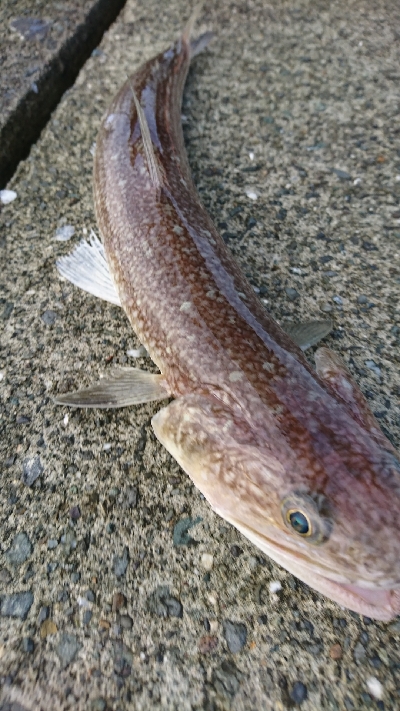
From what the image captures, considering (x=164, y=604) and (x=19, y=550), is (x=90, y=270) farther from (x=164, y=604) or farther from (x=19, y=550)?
(x=164, y=604)

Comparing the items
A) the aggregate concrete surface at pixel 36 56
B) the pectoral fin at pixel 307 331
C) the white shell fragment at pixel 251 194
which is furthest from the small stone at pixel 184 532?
the aggregate concrete surface at pixel 36 56

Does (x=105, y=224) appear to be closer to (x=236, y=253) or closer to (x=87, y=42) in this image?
(x=236, y=253)

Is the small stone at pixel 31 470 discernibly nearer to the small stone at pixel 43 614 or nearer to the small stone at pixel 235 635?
the small stone at pixel 43 614

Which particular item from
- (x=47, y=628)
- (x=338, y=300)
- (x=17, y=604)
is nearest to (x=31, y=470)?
(x=17, y=604)

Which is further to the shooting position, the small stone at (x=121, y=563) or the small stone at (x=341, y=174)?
the small stone at (x=341, y=174)

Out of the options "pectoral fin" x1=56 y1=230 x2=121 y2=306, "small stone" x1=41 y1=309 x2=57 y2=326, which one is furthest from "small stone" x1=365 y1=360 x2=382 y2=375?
"small stone" x1=41 y1=309 x2=57 y2=326

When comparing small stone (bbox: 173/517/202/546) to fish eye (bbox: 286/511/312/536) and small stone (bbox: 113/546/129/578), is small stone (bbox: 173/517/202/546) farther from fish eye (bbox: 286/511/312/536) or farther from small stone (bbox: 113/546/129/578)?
fish eye (bbox: 286/511/312/536)

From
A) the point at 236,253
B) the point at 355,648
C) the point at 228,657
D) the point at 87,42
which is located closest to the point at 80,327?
the point at 236,253
